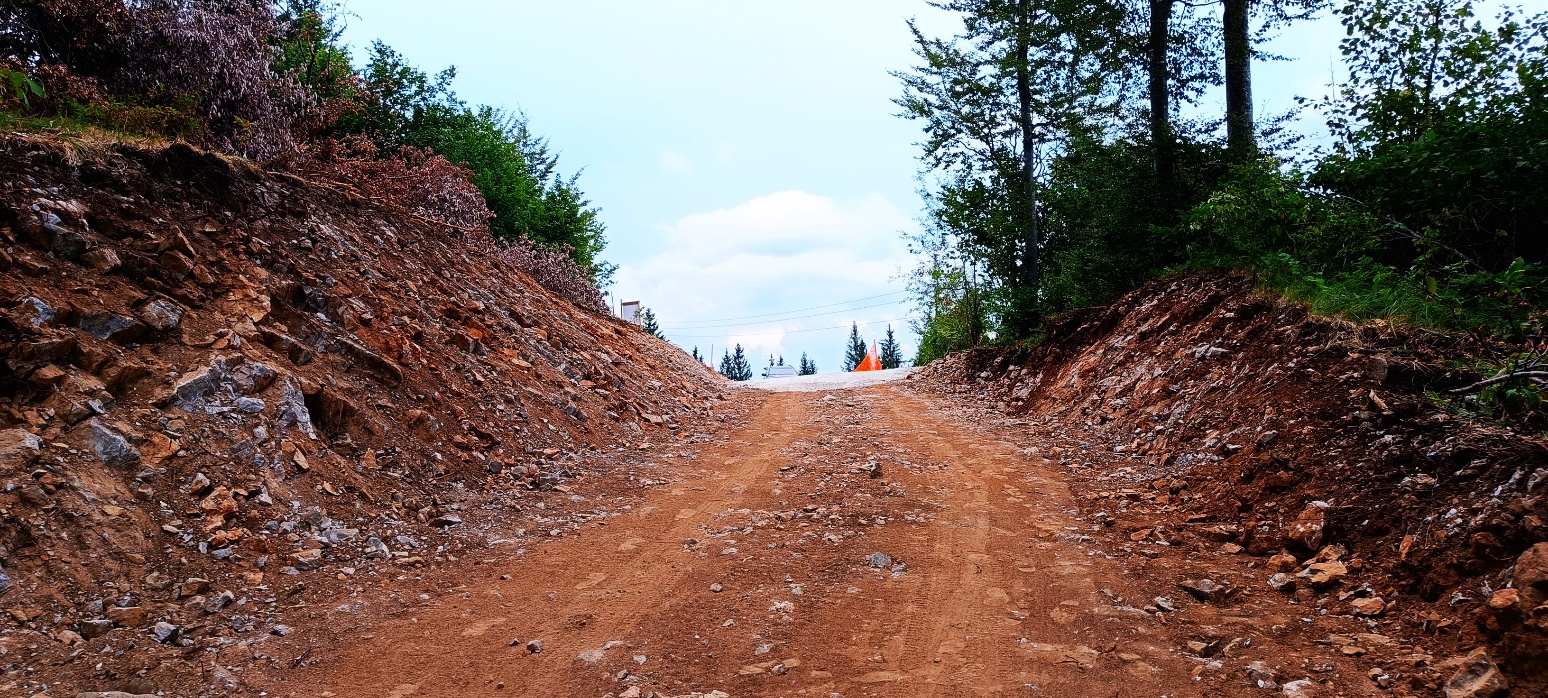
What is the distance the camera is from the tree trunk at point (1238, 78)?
11297 mm

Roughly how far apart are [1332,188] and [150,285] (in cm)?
1221

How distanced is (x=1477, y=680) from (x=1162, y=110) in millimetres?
11800

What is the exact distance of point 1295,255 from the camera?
8.59 m

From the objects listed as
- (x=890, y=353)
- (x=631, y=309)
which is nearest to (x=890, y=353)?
(x=890, y=353)

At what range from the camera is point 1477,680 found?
3.20m

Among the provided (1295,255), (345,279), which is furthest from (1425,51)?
(345,279)

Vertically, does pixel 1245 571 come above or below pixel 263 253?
below

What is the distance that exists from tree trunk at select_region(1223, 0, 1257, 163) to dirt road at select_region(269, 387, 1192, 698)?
25.4 ft

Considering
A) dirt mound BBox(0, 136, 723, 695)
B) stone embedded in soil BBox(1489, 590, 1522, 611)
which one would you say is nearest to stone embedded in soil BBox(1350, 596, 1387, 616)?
stone embedded in soil BBox(1489, 590, 1522, 611)

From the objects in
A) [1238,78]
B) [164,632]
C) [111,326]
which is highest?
[1238,78]

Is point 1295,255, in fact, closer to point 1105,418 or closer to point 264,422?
point 1105,418

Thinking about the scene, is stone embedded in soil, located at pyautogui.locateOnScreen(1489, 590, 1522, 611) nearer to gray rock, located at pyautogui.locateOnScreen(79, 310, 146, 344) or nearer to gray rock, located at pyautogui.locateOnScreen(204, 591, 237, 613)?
gray rock, located at pyautogui.locateOnScreen(204, 591, 237, 613)

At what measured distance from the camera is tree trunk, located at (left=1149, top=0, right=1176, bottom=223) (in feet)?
39.8

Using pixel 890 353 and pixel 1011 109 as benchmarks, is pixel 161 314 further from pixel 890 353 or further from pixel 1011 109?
pixel 890 353
